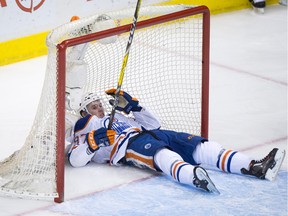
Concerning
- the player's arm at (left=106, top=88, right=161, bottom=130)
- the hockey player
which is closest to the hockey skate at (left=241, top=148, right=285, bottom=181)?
the hockey player

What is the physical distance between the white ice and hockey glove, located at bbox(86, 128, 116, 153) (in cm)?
21

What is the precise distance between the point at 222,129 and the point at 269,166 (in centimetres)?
72

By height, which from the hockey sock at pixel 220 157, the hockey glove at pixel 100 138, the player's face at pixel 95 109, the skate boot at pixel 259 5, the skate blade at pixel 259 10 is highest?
the skate boot at pixel 259 5

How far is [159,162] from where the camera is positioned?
431cm

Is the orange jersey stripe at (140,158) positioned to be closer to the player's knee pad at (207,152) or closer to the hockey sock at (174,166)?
the hockey sock at (174,166)

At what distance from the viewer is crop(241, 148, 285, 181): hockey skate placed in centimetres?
434

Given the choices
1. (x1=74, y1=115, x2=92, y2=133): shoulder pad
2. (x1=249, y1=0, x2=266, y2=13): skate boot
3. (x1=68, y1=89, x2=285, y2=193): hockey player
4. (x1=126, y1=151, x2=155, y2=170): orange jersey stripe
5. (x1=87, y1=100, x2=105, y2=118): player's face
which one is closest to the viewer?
(x1=68, y1=89, x2=285, y2=193): hockey player

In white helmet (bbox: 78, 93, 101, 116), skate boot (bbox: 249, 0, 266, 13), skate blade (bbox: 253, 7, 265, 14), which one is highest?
skate boot (bbox: 249, 0, 266, 13)

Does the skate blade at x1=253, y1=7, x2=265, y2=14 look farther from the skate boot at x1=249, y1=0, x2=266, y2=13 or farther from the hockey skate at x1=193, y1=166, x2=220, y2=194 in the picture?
the hockey skate at x1=193, y1=166, x2=220, y2=194

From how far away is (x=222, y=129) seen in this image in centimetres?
504

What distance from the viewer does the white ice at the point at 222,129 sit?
4109mm

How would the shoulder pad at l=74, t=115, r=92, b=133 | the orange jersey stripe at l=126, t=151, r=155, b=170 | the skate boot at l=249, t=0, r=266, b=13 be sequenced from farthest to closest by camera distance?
1. the skate boot at l=249, t=0, r=266, b=13
2. the shoulder pad at l=74, t=115, r=92, b=133
3. the orange jersey stripe at l=126, t=151, r=155, b=170

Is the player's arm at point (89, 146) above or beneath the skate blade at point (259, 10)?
beneath

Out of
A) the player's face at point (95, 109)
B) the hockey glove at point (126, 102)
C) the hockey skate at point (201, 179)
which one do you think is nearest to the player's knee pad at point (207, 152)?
the hockey skate at point (201, 179)
